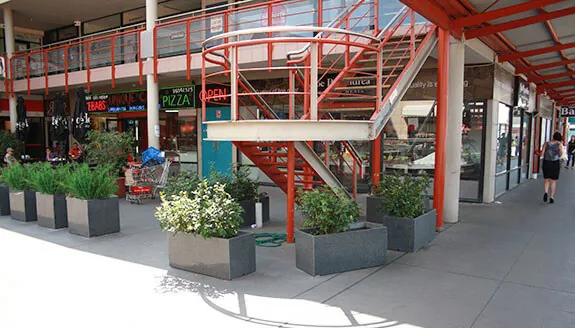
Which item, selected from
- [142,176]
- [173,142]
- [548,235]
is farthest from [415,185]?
[173,142]

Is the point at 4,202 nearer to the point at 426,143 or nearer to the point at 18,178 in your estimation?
the point at 18,178

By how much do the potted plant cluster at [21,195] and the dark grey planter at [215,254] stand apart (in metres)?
4.91

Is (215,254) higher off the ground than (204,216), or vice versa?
(204,216)

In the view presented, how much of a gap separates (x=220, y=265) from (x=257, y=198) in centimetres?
335

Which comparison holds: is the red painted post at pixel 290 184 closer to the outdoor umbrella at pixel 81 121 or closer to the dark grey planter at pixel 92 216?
the dark grey planter at pixel 92 216

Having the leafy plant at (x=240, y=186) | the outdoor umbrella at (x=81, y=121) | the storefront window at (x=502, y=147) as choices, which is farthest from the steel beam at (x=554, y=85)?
the outdoor umbrella at (x=81, y=121)

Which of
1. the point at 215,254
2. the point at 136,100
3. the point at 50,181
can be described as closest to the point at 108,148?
the point at 50,181

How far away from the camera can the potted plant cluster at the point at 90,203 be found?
7.61 metres

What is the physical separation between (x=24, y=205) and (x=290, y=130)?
21.3ft

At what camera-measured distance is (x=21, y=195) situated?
8.95 m

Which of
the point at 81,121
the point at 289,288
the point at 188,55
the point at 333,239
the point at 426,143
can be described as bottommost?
the point at 289,288

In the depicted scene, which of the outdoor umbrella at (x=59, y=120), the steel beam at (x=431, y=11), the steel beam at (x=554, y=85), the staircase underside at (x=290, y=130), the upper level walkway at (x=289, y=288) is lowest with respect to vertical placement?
the upper level walkway at (x=289, y=288)

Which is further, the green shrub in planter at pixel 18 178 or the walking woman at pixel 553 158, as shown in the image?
the walking woman at pixel 553 158

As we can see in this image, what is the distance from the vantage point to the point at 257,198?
8711 millimetres
